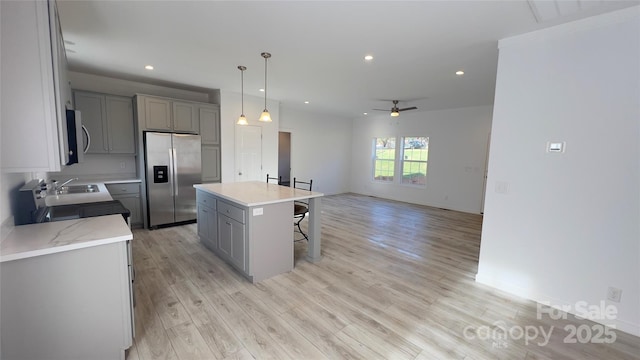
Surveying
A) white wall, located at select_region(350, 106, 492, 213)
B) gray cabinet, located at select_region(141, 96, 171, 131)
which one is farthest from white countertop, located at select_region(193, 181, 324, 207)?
white wall, located at select_region(350, 106, 492, 213)

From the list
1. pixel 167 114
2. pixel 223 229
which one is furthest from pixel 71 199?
pixel 167 114

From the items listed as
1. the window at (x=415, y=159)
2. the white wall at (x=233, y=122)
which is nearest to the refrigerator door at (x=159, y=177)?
the white wall at (x=233, y=122)

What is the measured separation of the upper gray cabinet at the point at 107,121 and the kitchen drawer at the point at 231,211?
2.66 metres

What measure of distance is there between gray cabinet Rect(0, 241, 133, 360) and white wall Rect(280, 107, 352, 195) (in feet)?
19.2

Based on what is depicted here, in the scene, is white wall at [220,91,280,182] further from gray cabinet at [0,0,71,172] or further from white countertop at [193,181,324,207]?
gray cabinet at [0,0,71,172]

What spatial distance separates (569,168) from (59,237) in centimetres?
388

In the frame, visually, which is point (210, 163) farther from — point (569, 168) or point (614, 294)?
point (614, 294)

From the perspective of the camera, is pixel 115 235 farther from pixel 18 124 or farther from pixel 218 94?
pixel 218 94

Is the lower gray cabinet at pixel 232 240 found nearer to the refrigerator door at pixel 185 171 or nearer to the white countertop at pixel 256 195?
the white countertop at pixel 256 195

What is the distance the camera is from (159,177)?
4.43 m

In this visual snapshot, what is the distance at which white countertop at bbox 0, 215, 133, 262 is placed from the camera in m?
1.38

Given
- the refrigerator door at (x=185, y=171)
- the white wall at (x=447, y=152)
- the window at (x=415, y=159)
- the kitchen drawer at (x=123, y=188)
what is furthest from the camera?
the window at (x=415, y=159)

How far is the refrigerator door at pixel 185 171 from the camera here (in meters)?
4.57

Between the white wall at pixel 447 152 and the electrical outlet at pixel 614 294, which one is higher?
the white wall at pixel 447 152
